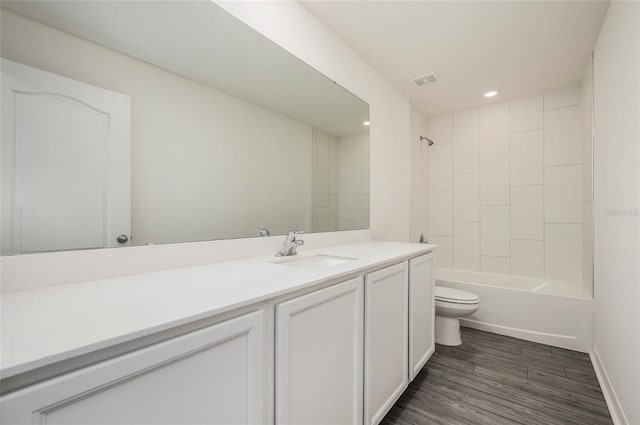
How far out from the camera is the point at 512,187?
303 cm

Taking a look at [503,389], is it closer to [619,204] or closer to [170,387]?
[619,204]

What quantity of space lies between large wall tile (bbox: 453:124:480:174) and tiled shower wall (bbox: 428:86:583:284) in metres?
0.01

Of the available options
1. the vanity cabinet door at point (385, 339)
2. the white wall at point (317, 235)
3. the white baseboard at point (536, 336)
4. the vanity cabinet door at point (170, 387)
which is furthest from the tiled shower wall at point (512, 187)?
the vanity cabinet door at point (170, 387)

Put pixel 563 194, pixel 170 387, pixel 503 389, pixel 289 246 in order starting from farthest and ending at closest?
pixel 563 194
pixel 503 389
pixel 289 246
pixel 170 387

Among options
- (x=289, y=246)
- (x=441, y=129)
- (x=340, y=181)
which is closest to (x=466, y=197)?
(x=441, y=129)

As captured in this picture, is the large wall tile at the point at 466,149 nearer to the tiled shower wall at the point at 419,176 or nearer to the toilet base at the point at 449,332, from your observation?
the tiled shower wall at the point at 419,176

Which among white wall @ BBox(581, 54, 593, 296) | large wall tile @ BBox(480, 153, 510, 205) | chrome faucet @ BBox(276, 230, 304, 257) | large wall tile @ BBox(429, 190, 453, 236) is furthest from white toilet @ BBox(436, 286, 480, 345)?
chrome faucet @ BBox(276, 230, 304, 257)

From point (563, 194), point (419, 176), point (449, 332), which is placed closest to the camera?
point (449, 332)

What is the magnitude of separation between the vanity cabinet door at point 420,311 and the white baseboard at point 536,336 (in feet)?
3.38

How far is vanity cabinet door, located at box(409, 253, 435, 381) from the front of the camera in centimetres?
162

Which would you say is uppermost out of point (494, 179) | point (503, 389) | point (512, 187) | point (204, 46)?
point (204, 46)

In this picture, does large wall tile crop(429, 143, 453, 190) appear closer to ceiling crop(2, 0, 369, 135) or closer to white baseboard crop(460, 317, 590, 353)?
white baseboard crop(460, 317, 590, 353)

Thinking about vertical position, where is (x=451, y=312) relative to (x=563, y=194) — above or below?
below

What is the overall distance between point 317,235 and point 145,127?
1.12m
